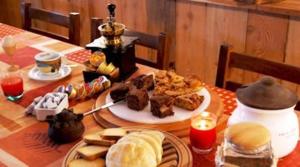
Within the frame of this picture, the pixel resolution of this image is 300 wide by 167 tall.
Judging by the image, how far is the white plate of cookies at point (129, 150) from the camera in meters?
1.02

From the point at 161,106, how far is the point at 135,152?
1.12 feet

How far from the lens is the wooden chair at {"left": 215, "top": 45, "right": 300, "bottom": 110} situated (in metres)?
1.60

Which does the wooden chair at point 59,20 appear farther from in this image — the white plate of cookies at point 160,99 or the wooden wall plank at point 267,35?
the wooden wall plank at point 267,35

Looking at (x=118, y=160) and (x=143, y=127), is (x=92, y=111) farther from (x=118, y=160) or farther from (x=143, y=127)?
(x=118, y=160)

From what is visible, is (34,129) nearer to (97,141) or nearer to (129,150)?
(97,141)

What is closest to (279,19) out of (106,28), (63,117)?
(106,28)

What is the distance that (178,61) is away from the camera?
3.02m

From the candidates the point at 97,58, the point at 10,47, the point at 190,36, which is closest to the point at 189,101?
the point at 97,58

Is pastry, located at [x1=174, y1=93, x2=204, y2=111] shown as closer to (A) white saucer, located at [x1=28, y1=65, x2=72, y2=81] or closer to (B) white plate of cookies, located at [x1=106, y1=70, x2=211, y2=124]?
(B) white plate of cookies, located at [x1=106, y1=70, x2=211, y2=124]

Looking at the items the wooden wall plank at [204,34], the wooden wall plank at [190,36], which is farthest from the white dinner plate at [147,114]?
the wooden wall plank at [190,36]

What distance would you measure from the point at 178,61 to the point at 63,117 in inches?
71.9

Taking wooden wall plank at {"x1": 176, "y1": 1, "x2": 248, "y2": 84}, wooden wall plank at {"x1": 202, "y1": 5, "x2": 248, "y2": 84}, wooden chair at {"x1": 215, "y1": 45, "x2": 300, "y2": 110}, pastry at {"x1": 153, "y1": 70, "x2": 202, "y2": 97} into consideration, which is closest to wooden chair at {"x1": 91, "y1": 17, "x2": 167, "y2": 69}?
wooden chair at {"x1": 215, "y1": 45, "x2": 300, "y2": 110}

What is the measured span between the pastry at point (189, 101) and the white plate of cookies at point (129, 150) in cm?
21

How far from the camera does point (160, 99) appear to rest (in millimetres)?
1340
